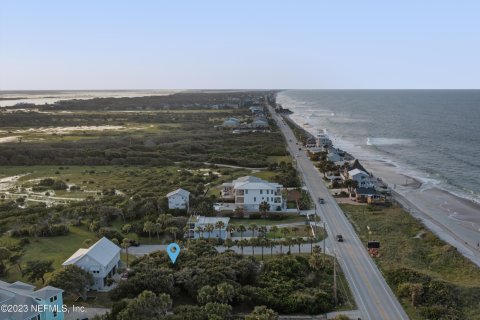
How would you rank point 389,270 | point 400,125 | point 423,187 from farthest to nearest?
1. point 400,125
2. point 423,187
3. point 389,270

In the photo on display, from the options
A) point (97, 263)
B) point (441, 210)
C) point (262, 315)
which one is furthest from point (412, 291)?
point (441, 210)

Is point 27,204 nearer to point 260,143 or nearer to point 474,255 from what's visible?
point 474,255

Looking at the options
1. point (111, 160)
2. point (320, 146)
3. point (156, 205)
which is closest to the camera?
point (156, 205)

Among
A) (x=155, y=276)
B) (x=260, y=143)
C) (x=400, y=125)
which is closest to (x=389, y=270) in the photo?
(x=155, y=276)

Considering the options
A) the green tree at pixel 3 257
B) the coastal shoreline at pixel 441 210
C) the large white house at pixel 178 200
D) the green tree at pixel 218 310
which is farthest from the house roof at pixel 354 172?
the green tree at pixel 3 257

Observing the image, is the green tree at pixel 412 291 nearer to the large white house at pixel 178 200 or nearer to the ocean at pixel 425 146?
the large white house at pixel 178 200

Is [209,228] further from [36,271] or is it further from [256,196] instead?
[36,271]

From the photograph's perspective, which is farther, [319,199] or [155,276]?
[319,199]
